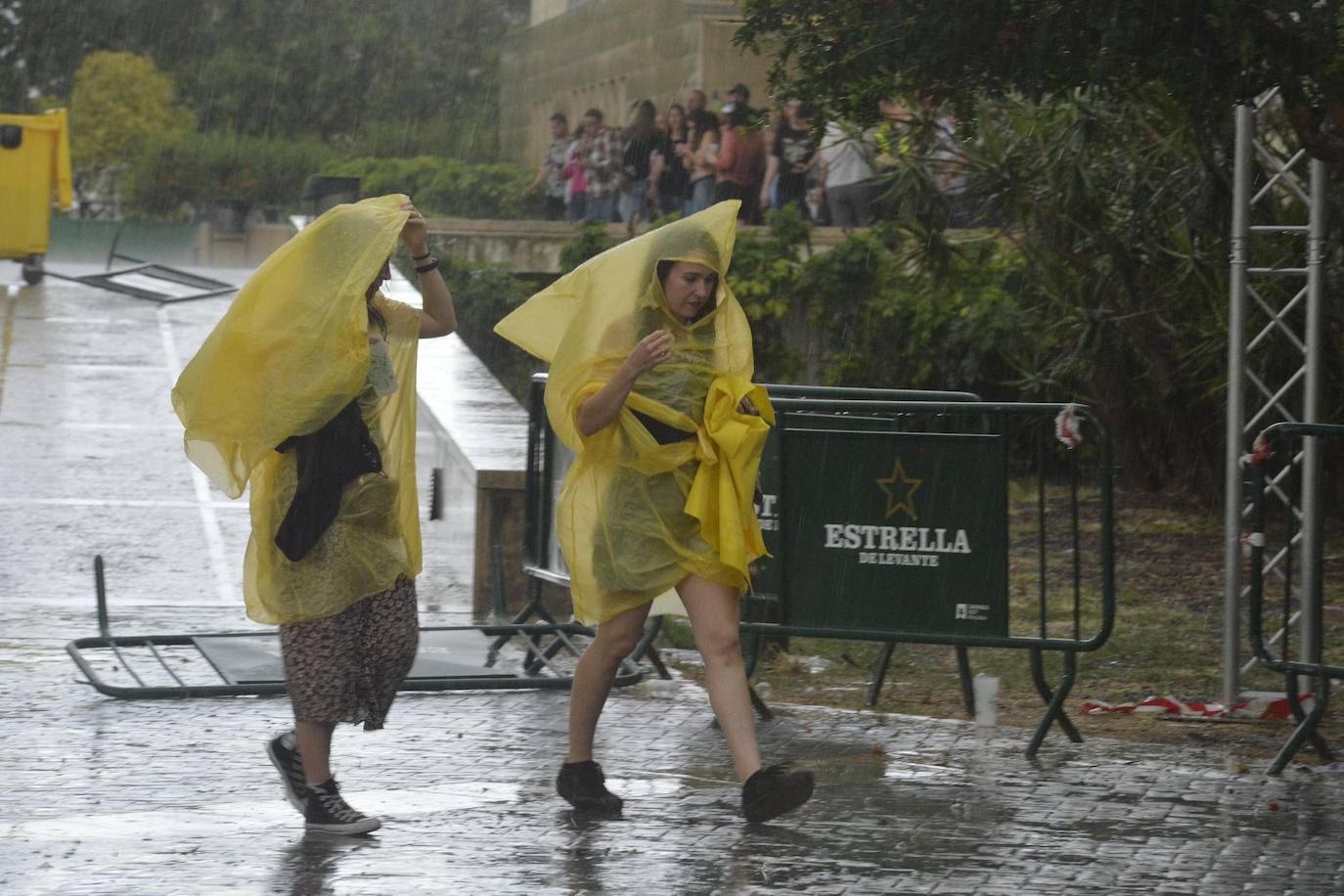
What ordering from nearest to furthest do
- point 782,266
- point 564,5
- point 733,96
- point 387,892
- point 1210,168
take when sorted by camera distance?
point 387,892 → point 1210,168 → point 782,266 → point 733,96 → point 564,5

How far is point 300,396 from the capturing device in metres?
5.80

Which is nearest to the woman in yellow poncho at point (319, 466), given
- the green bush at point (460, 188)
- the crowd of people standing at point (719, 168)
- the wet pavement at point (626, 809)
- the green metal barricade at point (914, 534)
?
the wet pavement at point (626, 809)

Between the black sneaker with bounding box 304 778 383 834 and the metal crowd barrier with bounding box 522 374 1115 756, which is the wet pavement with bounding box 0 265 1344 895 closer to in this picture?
the black sneaker with bounding box 304 778 383 834

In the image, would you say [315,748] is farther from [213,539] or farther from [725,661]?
[213,539]

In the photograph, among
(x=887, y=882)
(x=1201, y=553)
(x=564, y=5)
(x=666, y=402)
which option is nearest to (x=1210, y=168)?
(x=1201, y=553)

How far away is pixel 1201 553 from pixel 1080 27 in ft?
23.9

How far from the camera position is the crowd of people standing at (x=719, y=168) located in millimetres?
18906

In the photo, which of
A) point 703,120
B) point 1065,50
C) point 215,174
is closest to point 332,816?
point 1065,50

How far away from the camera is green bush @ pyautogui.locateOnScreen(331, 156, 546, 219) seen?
26.2 meters

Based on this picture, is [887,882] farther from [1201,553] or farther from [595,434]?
[1201,553]

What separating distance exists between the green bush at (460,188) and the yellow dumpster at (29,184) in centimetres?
430

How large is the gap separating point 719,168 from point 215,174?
2593 cm

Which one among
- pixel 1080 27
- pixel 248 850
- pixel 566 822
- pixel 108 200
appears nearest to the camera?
pixel 248 850

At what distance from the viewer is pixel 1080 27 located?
6539 millimetres
